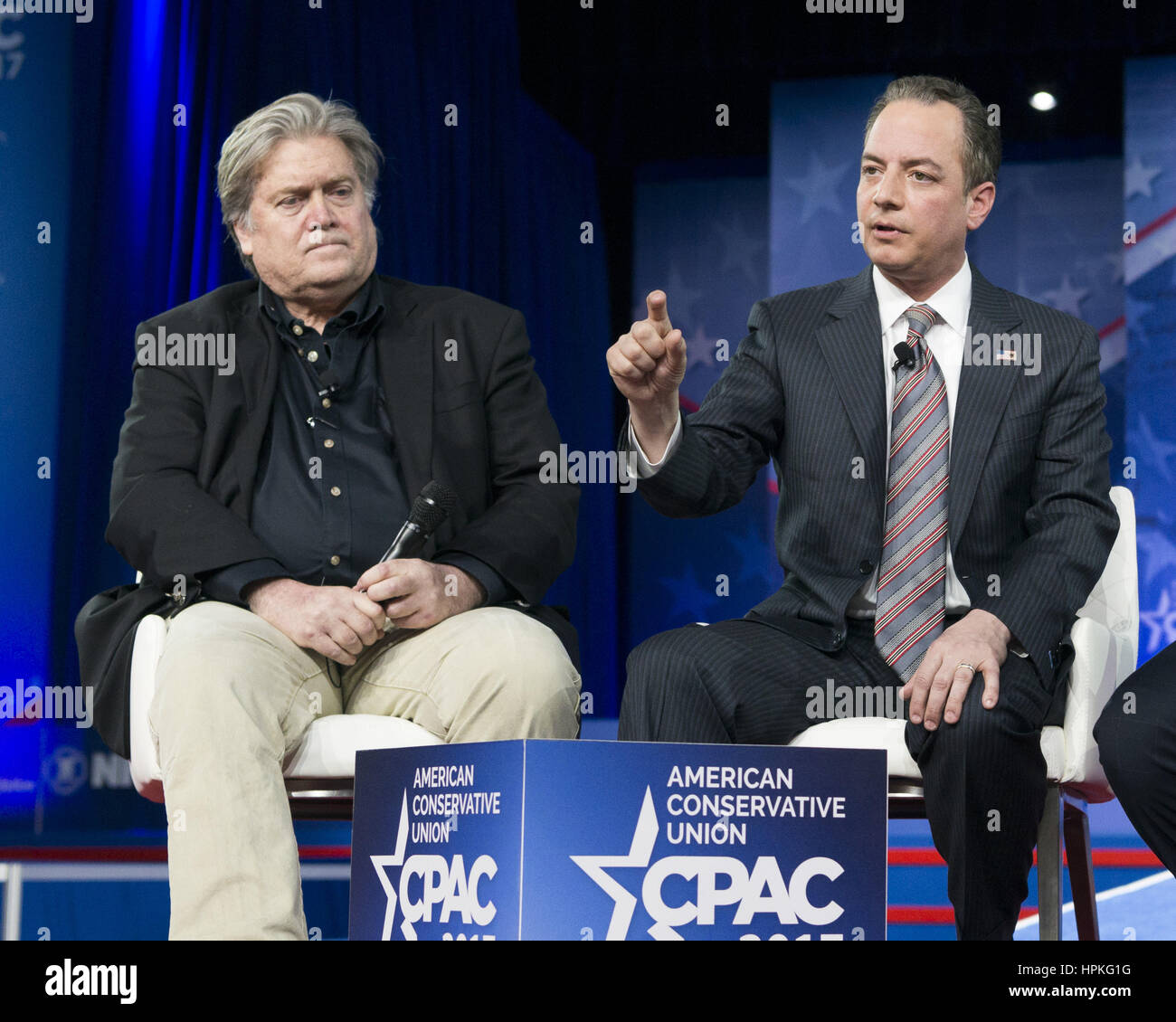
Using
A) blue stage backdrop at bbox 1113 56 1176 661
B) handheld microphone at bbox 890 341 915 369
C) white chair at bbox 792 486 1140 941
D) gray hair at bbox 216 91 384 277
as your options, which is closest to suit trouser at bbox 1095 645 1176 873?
white chair at bbox 792 486 1140 941

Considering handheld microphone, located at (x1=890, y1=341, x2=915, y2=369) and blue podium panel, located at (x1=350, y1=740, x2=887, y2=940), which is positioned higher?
handheld microphone, located at (x1=890, y1=341, x2=915, y2=369)

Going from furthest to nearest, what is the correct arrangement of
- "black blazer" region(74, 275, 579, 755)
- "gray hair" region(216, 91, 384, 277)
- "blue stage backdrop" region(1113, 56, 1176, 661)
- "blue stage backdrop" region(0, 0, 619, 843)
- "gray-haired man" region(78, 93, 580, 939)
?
"blue stage backdrop" region(1113, 56, 1176, 661) → "blue stage backdrop" region(0, 0, 619, 843) → "gray hair" region(216, 91, 384, 277) → "black blazer" region(74, 275, 579, 755) → "gray-haired man" region(78, 93, 580, 939)

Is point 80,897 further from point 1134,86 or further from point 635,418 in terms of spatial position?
point 1134,86

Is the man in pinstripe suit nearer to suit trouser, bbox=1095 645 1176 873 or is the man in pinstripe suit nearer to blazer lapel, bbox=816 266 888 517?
blazer lapel, bbox=816 266 888 517

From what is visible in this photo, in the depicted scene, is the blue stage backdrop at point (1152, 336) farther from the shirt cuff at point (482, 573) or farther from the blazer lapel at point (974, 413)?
the shirt cuff at point (482, 573)

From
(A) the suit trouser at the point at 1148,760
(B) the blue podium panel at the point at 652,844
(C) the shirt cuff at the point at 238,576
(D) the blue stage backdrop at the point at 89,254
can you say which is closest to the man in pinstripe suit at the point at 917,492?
(A) the suit trouser at the point at 1148,760

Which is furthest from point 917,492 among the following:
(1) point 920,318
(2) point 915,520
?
(1) point 920,318

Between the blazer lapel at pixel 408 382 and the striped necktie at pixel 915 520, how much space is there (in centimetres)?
72

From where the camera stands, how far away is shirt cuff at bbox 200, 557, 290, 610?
2.15 m

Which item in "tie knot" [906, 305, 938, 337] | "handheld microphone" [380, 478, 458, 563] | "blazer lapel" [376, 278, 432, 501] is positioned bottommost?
"handheld microphone" [380, 478, 458, 563]

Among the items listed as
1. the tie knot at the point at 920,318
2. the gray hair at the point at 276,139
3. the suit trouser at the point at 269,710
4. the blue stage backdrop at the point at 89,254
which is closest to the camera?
the suit trouser at the point at 269,710

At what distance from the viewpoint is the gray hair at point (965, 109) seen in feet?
7.59

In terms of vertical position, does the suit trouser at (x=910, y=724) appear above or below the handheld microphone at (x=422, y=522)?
below

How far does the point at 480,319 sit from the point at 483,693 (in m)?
0.69
